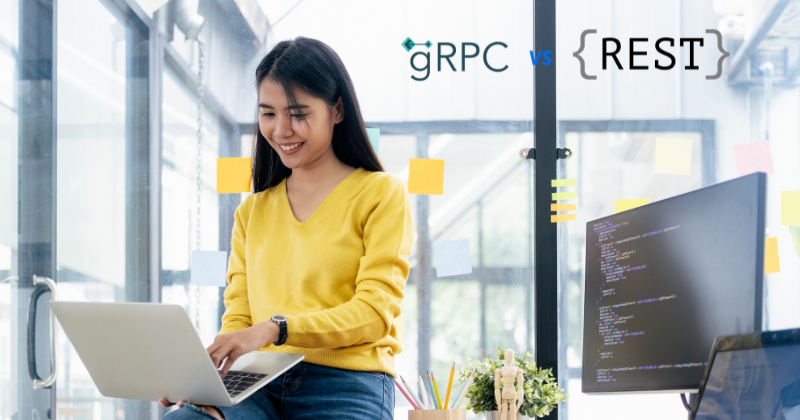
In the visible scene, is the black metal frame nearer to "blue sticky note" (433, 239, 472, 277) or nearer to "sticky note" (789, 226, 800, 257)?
"blue sticky note" (433, 239, 472, 277)

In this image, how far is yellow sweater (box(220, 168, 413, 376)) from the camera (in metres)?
1.09

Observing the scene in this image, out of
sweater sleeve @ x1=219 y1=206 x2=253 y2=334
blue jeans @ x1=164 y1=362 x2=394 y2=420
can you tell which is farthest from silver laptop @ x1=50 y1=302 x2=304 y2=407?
sweater sleeve @ x1=219 y1=206 x2=253 y2=334

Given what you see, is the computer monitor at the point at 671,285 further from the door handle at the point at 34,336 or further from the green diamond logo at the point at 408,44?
the door handle at the point at 34,336

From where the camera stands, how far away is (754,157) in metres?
1.62

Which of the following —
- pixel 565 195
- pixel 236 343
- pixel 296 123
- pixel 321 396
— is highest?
pixel 296 123

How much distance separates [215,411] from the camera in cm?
95

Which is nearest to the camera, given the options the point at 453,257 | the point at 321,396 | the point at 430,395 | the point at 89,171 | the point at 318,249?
the point at 321,396

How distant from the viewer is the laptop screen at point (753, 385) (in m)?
0.59

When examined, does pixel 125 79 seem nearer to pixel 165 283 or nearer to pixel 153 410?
pixel 165 283

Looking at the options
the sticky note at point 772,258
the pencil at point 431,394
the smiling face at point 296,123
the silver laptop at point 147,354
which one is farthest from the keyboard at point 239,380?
the sticky note at point 772,258

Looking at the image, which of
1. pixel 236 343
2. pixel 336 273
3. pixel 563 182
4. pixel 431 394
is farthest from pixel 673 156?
pixel 236 343

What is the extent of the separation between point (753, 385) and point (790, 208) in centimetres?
116

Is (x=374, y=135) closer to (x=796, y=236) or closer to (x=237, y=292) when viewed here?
(x=237, y=292)

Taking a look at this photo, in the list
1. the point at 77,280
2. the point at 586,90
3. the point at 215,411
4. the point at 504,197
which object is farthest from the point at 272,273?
the point at 586,90
